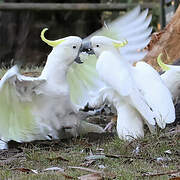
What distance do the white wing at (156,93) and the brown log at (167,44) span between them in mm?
1858

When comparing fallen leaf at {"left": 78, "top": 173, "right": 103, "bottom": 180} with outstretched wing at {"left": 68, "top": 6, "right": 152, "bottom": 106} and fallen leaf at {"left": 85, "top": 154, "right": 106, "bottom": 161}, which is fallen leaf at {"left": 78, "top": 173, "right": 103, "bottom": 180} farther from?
outstretched wing at {"left": 68, "top": 6, "right": 152, "bottom": 106}

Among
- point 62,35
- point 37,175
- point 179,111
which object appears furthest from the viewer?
point 62,35

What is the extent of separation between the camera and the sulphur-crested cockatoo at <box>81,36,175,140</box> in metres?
2.88

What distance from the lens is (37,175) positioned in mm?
2268

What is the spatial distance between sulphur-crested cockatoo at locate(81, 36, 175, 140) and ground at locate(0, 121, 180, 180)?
112 mm

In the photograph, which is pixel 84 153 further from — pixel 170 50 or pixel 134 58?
pixel 170 50

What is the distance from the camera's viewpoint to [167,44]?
5105mm

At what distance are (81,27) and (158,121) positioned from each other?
6.35 meters

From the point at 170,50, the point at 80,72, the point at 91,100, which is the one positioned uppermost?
the point at 170,50

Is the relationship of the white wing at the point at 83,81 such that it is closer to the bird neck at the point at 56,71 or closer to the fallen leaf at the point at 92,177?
the bird neck at the point at 56,71

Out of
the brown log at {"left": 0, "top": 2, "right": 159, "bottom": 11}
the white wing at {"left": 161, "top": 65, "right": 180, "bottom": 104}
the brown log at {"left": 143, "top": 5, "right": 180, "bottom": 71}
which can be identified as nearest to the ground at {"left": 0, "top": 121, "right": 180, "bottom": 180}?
the white wing at {"left": 161, "top": 65, "right": 180, "bottom": 104}

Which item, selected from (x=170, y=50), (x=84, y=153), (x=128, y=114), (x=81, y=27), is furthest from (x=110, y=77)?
(x=81, y=27)

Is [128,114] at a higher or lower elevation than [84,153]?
higher

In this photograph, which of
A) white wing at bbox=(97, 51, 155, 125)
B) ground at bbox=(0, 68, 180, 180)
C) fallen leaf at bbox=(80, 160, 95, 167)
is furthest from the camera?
white wing at bbox=(97, 51, 155, 125)
